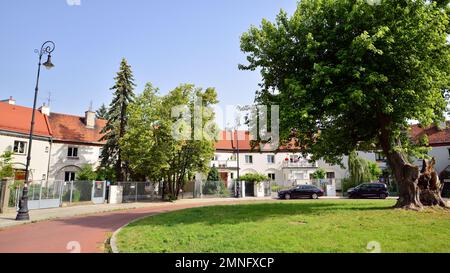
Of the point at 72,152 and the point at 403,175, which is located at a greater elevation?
the point at 72,152

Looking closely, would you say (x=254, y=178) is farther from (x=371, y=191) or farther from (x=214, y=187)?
(x=371, y=191)

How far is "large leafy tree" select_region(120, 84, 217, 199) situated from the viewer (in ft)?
92.6

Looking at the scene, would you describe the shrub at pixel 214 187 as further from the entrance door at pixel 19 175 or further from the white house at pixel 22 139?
the entrance door at pixel 19 175

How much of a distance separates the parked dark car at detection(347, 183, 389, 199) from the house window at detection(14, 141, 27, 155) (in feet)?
119

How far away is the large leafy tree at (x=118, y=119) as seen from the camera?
3478 centimetres

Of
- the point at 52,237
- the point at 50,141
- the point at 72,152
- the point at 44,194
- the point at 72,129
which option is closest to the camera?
the point at 52,237

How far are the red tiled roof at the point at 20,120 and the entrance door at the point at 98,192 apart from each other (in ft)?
41.3

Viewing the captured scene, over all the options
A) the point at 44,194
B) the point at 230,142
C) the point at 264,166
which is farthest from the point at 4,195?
the point at 264,166

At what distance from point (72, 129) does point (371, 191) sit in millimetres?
37191

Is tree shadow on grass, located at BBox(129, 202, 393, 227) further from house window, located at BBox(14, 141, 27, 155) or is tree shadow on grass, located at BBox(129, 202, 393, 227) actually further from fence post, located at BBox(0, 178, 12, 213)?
house window, located at BBox(14, 141, 27, 155)

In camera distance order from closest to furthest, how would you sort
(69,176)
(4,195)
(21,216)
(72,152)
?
1. (21,216)
2. (4,195)
3. (69,176)
4. (72,152)

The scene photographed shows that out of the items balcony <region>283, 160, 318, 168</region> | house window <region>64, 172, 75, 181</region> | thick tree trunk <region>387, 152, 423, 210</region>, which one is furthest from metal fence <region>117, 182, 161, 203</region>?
thick tree trunk <region>387, 152, 423, 210</region>

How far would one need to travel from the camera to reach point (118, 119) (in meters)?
35.9

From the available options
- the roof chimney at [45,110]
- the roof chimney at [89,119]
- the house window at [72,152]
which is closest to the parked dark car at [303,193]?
the house window at [72,152]
